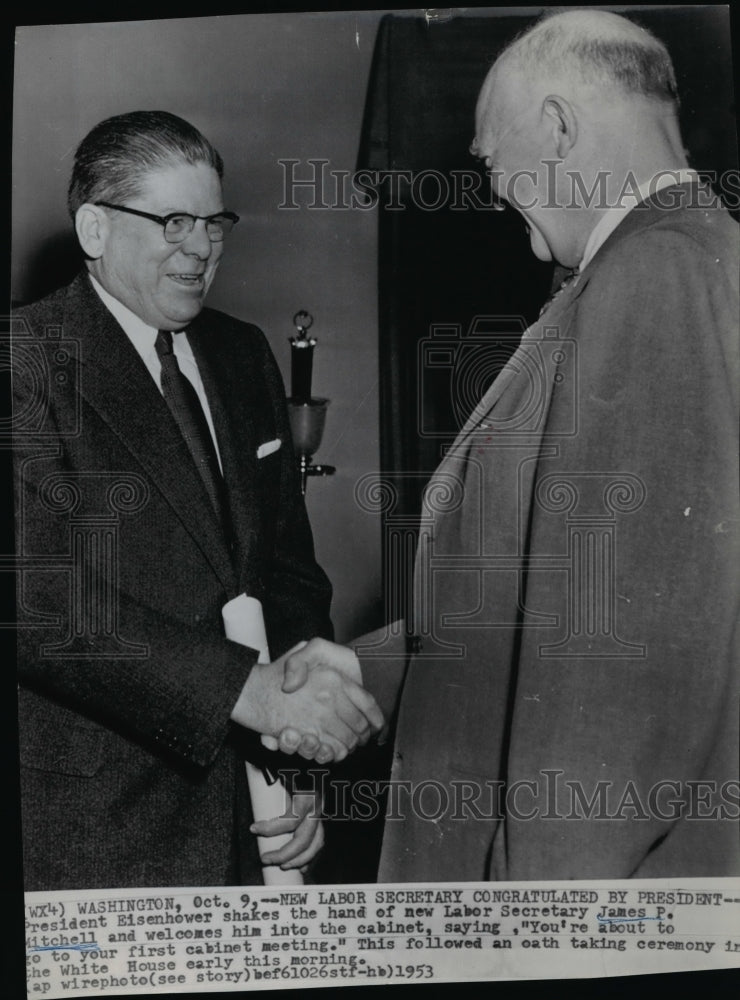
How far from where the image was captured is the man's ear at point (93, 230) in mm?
1256

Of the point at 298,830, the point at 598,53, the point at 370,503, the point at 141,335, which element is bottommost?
the point at 298,830

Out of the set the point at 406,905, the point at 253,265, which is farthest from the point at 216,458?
the point at 406,905

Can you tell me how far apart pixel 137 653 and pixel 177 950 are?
39 centimetres

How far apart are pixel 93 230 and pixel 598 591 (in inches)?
29.5

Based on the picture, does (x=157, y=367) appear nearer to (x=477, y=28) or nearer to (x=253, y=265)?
(x=253, y=265)

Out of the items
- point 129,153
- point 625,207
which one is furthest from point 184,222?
point 625,207

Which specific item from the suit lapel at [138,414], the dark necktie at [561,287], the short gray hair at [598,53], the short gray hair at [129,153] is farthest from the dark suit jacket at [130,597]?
the short gray hair at [598,53]

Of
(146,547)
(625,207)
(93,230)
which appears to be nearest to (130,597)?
(146,547)

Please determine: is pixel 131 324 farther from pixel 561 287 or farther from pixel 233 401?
pixel 561 287

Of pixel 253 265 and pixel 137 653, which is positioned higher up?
pixel 253 265

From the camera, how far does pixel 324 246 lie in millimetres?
1290

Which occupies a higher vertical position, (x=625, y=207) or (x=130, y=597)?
(x=625, y=207)

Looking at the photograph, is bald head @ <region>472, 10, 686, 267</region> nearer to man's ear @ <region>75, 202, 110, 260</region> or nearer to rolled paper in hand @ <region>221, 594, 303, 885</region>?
man's ear @ <region>75, 202, 110, 260</region>

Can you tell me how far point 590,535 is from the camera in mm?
1242
